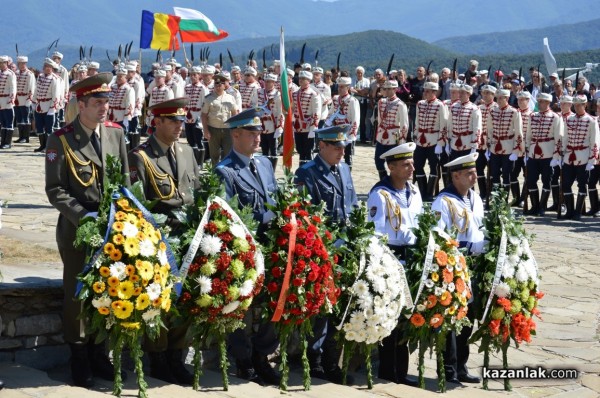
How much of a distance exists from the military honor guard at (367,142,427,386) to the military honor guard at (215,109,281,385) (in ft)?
2.93

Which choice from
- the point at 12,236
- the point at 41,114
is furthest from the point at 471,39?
the point at 12,236

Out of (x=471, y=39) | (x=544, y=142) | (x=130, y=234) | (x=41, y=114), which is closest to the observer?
(x=130, y=234)

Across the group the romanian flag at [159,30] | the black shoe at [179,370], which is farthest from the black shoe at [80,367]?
the romanian flag at [159,30]

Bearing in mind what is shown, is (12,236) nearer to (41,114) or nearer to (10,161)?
(10,161)

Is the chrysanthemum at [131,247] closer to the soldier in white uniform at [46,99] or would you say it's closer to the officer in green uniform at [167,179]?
the officer in green uniform at [167,179]

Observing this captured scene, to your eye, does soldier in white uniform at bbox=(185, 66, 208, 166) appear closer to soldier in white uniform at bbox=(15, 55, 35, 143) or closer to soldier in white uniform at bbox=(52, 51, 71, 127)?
soldier in white uniform at bbox=(52, 51, 71, 127)

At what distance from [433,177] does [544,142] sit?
209 cm

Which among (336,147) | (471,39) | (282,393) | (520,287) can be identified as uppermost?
(471,39)

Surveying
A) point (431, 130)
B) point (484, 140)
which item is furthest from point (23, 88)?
point (484, 140)

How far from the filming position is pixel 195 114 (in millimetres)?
21625

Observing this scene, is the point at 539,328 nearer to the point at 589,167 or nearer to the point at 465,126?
the point at 589,167

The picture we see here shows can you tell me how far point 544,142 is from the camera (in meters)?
17.7

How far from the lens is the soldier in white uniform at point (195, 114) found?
2160 centimetres

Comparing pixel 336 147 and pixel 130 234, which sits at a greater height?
pixel 336 147
